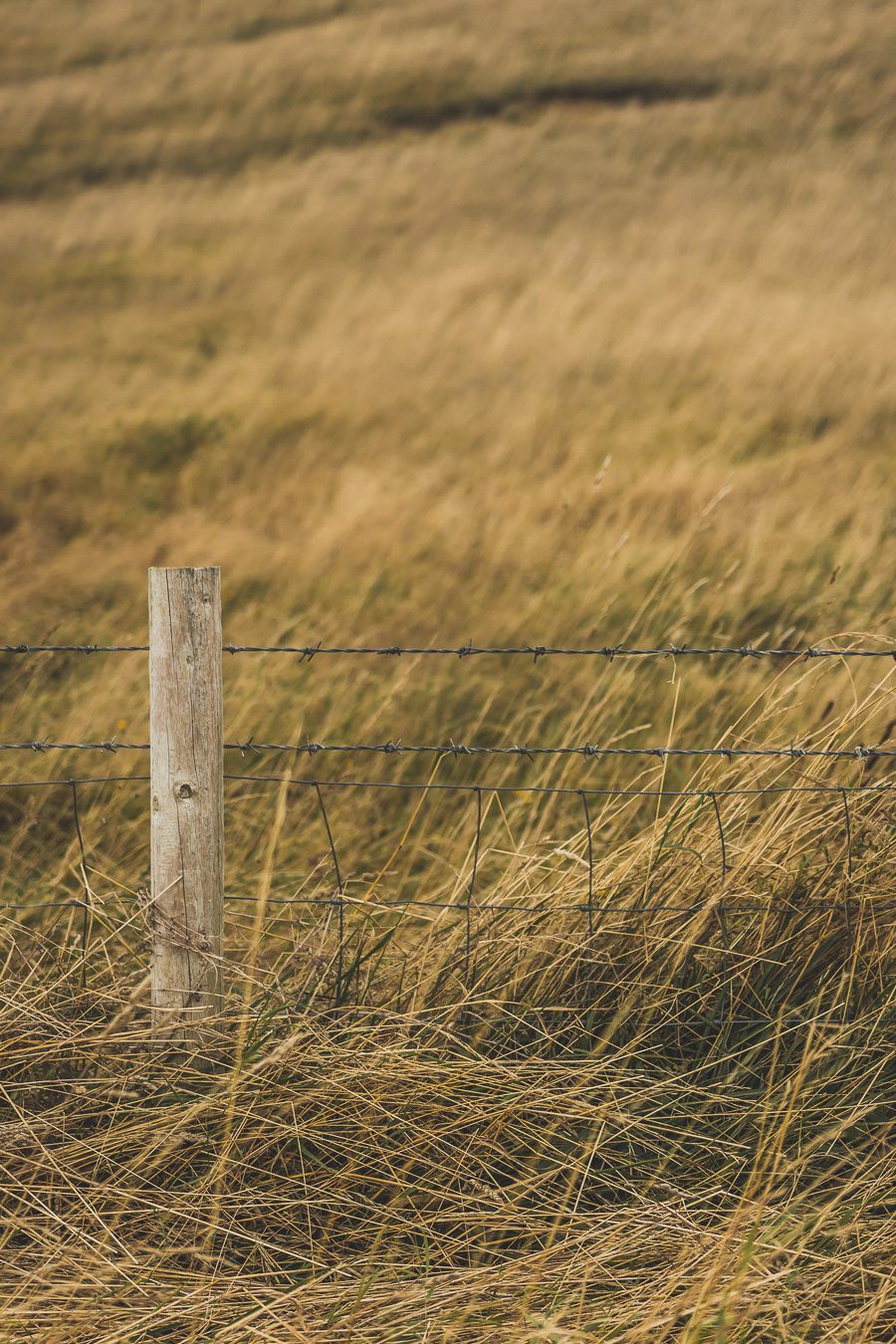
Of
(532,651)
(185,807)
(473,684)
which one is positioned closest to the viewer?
(185,807)

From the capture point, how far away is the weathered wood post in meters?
2.32

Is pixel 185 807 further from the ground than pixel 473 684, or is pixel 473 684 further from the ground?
pixel 185 807

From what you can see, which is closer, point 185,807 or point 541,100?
point 185,807

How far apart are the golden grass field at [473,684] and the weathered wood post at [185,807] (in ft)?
0.46

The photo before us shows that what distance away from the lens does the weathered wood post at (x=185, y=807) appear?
2.32 meters

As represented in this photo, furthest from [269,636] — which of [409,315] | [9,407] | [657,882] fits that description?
[409,315]

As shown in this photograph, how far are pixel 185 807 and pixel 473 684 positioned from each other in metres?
2.26

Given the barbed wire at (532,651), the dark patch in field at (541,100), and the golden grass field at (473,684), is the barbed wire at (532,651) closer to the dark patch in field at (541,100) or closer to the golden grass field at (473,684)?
the golden grass field at (473,684)

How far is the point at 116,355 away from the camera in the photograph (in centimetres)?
917

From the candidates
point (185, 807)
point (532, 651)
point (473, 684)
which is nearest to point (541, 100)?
point (473, 684)

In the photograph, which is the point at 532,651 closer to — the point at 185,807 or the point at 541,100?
the point at 185,807

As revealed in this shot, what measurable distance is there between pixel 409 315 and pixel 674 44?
23.4 ft

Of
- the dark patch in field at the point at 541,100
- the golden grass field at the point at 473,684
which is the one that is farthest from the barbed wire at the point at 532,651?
the dark patch in field at the point at 541,100

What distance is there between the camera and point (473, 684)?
4496 millimetres
